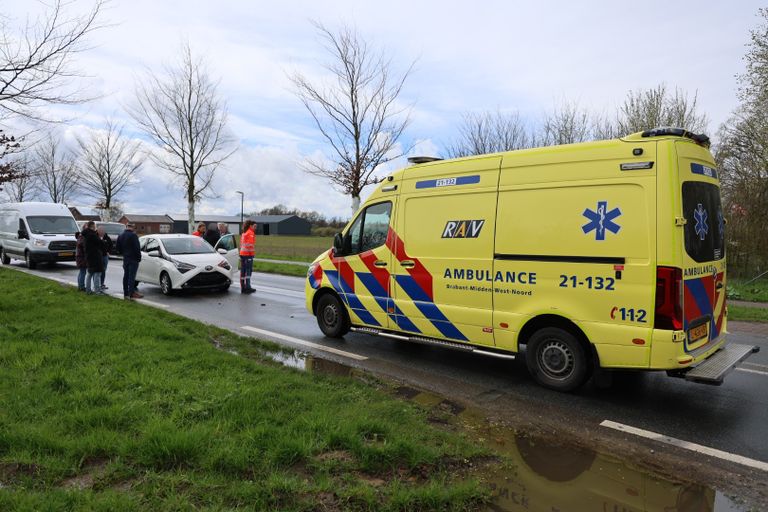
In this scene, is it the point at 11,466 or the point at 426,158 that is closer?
the point at 11,466

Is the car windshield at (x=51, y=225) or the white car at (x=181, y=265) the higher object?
the car windshield at (x=51, y=225)

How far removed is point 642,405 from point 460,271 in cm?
232

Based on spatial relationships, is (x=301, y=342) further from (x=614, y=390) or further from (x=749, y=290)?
(x=749, y=290)

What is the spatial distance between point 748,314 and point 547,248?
302 inches

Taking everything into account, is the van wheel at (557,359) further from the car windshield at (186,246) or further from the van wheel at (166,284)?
the car windshield at (186,246)

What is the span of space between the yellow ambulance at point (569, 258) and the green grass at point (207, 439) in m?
1.60

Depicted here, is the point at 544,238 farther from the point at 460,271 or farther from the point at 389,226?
the point at 389,226

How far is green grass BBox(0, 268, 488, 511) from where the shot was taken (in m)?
3.12

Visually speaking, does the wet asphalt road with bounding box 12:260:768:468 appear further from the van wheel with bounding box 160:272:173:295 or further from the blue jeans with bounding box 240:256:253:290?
the van wheel with bounding box 160:272:173:295

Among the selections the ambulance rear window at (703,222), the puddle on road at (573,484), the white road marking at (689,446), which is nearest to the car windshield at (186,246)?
the puddle on road at (573,484)

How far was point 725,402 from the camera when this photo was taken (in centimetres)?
519

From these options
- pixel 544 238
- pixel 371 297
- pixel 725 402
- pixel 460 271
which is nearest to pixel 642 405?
pixel 725 402

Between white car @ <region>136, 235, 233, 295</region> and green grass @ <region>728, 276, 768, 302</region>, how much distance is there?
12.7 meters

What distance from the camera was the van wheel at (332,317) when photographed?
7848mm
